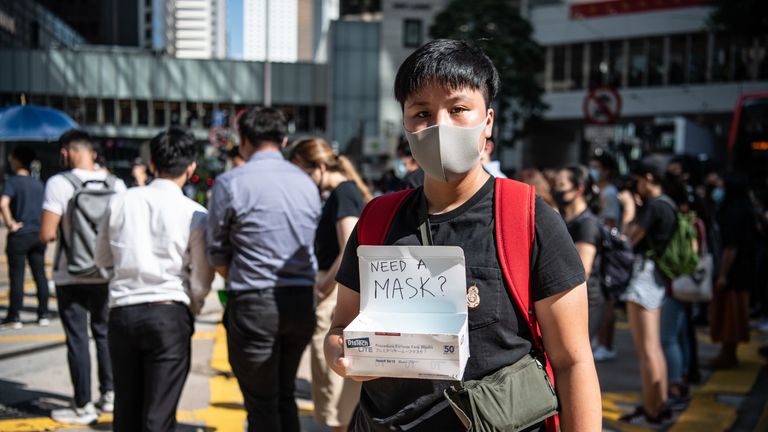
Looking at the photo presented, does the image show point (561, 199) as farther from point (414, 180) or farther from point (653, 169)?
point (414, 180)

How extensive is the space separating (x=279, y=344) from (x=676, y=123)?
1898cm

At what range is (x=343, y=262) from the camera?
2301 millimetres

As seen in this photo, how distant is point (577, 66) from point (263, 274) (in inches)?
1719

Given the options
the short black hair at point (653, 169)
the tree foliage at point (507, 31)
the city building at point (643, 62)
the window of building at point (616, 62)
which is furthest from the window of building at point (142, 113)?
the short black hair at point (653, 169)

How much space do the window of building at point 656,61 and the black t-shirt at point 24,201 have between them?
130ft

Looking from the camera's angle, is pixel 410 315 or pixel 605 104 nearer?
pixel 410 315

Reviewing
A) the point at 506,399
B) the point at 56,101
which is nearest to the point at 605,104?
the point at 506,399

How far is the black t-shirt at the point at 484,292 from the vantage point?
2.01 meters

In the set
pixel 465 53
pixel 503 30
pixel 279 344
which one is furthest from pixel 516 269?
pixel 503 30

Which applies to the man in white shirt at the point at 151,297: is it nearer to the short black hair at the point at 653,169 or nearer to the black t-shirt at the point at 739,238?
the short black hair at the point at 653,169

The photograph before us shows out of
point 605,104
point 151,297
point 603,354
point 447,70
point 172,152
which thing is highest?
point 605,104

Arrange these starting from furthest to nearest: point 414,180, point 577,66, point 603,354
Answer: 1. point 577,66
2. point 603,354
3. point 414,180

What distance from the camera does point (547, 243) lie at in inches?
79.4

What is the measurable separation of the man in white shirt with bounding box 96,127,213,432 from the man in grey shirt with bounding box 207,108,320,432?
18 centimetres
